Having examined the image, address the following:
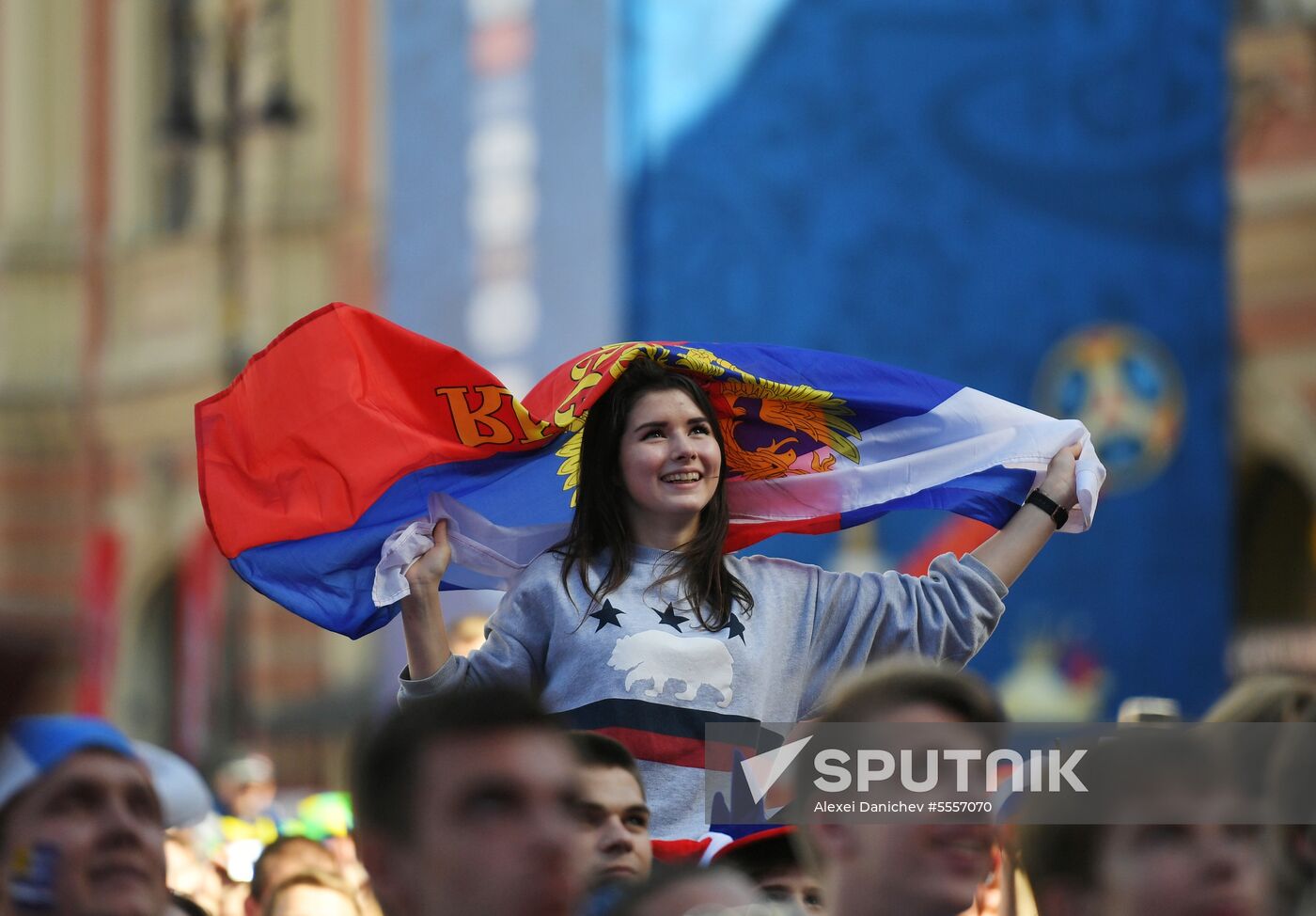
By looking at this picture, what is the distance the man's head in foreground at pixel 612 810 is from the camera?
2871 millimetres

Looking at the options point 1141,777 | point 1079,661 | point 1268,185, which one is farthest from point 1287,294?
point 1141,777

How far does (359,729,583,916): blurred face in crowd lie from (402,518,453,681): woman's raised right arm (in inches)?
42.5

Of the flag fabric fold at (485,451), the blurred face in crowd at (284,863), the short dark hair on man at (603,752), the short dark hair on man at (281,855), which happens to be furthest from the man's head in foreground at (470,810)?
the short dark hair on man at (281,855)

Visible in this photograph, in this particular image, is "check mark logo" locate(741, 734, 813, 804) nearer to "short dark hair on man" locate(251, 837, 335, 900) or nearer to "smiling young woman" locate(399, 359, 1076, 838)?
"smiling young woman" locate(399, 359, 1076, 838)

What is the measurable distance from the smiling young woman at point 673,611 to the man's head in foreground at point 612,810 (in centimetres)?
14

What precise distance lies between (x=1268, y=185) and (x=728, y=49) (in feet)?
11.7

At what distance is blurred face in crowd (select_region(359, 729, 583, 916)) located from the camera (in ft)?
6.88

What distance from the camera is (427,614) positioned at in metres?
3.39

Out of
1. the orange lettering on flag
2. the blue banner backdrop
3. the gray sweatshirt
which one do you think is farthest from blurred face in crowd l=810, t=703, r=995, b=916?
the blue banner backdrop

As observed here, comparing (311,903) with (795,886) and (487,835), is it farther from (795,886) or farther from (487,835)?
(487,835)

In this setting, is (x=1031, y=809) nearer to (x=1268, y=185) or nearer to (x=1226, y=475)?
(x=1226, y=475)

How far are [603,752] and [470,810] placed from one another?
2.77 ft

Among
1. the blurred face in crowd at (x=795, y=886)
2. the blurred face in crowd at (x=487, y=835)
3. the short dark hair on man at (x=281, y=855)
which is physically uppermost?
the blurred face in crowd at (x=487, y=835)

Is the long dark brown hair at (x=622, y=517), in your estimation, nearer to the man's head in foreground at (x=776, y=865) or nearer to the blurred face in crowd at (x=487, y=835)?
the man's head in foreground at (x=776, y=865)
